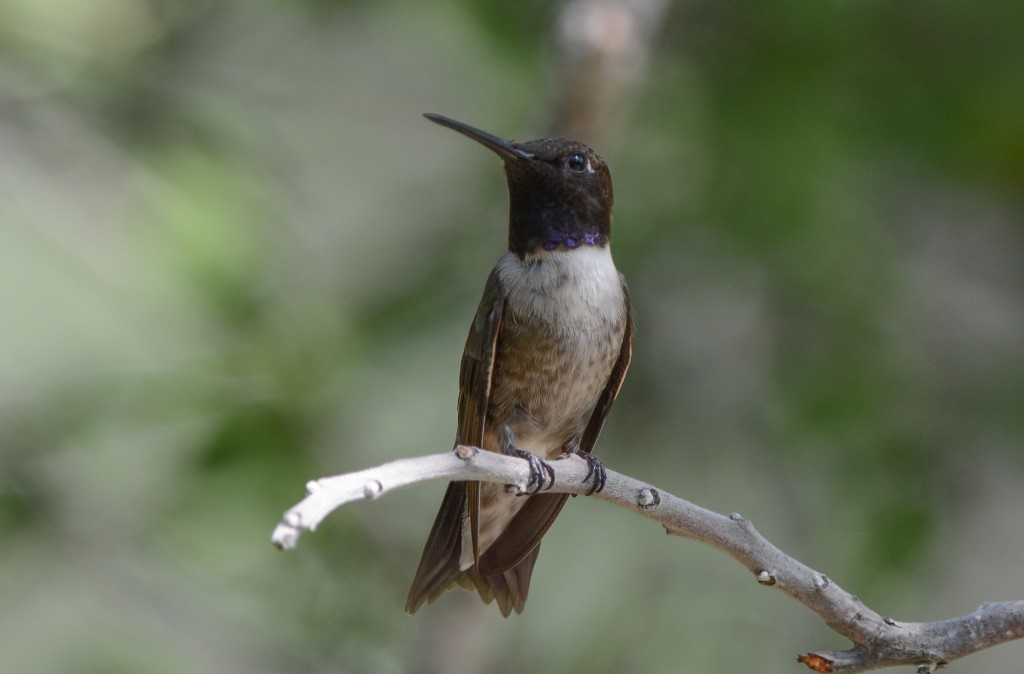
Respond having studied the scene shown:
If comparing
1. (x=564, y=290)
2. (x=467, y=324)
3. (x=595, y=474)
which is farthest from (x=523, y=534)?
(x=467, y=324)

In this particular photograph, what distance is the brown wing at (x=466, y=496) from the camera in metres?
3.28

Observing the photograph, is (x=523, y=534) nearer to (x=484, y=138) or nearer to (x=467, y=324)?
(x=484, y=138)

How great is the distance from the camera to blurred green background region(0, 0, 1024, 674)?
448 centimetres

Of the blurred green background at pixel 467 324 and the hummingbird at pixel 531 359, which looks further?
the blurred green background at pixel 467 324

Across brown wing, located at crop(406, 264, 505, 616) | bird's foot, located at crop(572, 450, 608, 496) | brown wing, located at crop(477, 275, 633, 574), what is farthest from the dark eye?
bird's foot, located at crop(572, 450, 608, 496)

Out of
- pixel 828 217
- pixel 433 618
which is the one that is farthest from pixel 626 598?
pixel 828 217

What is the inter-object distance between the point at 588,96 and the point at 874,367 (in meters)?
1.62

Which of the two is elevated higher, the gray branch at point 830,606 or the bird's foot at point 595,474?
the bird's foot at point 595,474

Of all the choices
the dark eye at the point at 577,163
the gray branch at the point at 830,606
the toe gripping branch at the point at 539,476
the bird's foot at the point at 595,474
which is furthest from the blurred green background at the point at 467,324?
the gray branch at the point at 830,606

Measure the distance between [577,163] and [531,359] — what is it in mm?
650

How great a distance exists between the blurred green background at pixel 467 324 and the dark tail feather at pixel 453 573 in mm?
1093

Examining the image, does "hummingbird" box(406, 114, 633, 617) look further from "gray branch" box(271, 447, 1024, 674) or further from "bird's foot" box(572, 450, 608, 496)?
"gray branch" box(271, 447, 1024, 674)

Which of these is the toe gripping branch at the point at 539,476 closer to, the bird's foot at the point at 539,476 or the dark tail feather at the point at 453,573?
the bird's foot at the point at 539,476

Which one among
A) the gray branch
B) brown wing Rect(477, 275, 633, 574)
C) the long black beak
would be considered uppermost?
the long black beak
